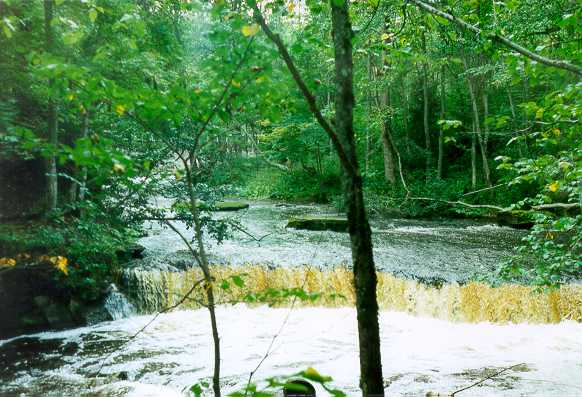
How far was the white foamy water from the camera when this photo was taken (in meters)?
5.22

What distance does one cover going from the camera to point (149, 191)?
6953 mm

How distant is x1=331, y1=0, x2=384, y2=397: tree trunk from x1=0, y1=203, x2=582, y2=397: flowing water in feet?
9.38

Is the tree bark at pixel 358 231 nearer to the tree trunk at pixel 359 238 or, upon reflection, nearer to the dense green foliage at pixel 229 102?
the tree trunk at pixel 359 238

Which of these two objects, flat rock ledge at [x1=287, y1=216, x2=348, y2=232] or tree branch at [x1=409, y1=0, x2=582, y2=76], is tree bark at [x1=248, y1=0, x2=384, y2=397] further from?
flat rock ledge at [x1=287, y1=216, x2=348, y2=232]

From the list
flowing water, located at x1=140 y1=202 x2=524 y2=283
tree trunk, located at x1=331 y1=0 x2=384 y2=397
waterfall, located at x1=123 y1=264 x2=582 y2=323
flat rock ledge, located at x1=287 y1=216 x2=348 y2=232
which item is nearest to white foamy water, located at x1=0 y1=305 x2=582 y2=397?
waterfall, located at x1=123 y1=264 x2=582 y2=323

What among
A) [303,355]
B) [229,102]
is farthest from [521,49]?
[303,355]

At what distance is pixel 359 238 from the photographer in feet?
6.02

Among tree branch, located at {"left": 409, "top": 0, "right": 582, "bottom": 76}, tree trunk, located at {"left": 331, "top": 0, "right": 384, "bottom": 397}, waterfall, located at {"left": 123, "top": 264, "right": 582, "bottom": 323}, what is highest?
tree branch, located at {"left": 409, "top": 0, "right": 582, "bottom": 76}

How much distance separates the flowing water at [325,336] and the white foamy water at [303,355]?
2cm

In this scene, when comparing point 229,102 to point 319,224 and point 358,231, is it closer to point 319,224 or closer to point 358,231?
point 358,231

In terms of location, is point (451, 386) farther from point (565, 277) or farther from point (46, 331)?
point (46, 331)

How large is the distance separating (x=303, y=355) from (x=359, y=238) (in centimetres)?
488

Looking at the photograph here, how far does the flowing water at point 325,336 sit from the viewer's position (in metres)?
5.36

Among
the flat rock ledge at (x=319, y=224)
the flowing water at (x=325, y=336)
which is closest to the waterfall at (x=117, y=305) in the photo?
the flowing water at (x=325, y=336)
